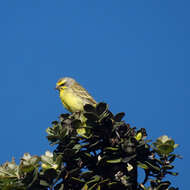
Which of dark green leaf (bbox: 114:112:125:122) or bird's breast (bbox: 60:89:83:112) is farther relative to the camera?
bird's breast (bbox: 60:89:83:112)

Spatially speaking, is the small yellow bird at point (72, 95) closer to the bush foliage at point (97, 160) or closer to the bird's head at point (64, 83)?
the bird's head at point (64, 83)

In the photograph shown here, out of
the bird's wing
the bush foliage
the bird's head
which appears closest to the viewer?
the bush foliage

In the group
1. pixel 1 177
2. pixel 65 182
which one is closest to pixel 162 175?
pixel 65 182

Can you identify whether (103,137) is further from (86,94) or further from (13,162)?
(86,94)

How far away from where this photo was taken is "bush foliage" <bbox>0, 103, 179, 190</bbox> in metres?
3.04

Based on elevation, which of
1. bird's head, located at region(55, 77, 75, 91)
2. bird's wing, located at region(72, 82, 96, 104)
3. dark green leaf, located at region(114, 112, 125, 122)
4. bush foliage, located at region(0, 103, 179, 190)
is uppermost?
bird's head, located at region(55, 77, 75, 91)

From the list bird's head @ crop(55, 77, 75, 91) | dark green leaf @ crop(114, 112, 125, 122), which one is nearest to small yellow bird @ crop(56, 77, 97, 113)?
bird's head @ crop(55, 77, 75, 91)

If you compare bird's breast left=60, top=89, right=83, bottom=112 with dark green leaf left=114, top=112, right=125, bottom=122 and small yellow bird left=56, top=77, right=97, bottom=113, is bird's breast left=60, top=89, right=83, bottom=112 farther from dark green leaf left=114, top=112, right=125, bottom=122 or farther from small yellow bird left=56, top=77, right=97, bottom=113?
dark green leaf left=114, top=112, right=125, bottom=122

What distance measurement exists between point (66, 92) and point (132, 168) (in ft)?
23.5

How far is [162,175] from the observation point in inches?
126

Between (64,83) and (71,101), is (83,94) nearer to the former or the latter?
(71,101)

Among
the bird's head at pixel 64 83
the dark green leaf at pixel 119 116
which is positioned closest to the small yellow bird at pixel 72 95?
the bird's head at pixel 64 83

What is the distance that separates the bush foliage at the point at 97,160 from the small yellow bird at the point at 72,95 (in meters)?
5.88

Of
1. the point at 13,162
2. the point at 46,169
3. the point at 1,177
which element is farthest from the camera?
the point at 13,162
